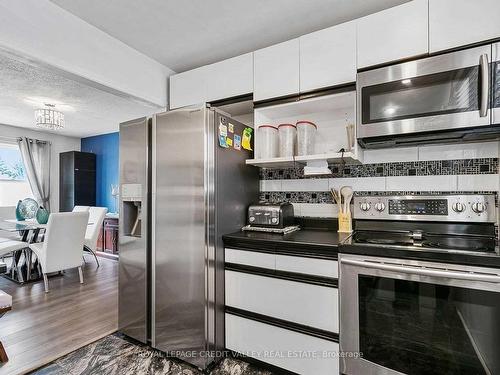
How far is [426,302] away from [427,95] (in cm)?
110

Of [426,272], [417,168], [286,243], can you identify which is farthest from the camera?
[417,168]

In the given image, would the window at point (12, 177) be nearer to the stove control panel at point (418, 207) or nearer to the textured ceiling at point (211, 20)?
the textured ceiling at point (211, 20)

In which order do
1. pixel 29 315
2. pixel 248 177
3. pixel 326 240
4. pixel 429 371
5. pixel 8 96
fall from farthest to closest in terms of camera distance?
pixel 8 96 → pixel 29 315 → pixel 248 177 → pixel 326 240 → pixel 429 371

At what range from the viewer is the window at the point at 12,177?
16.2ft

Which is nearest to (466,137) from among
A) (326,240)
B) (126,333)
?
(326,240)

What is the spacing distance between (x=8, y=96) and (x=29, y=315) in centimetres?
275

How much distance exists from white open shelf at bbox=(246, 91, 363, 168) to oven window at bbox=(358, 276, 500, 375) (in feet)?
2.89

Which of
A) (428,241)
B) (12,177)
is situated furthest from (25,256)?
(428,241)

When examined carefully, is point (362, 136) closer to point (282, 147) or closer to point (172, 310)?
point (282, 147)

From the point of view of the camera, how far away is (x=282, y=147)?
201 cm

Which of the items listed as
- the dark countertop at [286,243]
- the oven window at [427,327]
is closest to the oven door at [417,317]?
the oven window at [427,327]

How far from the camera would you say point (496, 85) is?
4.36 ft

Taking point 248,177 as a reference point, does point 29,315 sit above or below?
below

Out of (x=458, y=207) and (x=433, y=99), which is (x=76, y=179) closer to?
(x=433, y=99)
